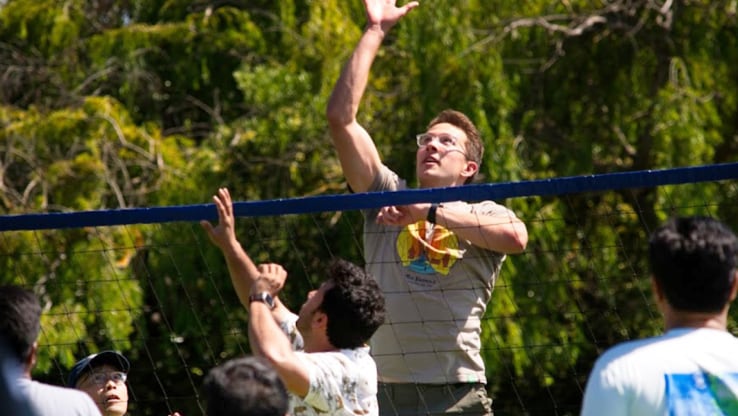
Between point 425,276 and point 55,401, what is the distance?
75.7 inches

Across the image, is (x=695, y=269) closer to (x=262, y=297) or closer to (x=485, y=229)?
(x=262, y=297)

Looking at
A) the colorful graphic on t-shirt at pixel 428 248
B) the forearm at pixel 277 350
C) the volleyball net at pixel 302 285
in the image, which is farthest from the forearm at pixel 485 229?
the volleyball net at pixel 302 285

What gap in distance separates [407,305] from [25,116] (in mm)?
7152

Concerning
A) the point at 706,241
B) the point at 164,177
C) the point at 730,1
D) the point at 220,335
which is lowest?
the point at 220,335

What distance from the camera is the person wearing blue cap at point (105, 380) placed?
533cm

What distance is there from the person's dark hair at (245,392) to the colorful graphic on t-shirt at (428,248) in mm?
1848

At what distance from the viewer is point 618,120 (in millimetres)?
11297

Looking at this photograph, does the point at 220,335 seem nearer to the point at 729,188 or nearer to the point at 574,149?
the point at 574,149

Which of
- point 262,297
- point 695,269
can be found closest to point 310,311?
point 262,297

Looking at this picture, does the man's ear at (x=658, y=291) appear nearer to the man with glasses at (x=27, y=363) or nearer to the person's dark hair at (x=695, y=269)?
the person's dark hair at (x=695, y=269)

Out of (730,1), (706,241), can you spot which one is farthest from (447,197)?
(730,1)

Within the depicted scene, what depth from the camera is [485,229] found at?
5113 mm

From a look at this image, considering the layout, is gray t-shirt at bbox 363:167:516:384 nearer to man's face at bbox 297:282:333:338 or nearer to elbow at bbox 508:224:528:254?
elbow at bbox 508:224:528:254

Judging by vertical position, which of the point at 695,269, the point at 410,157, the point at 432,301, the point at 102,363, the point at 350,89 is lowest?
the point at 410,157
